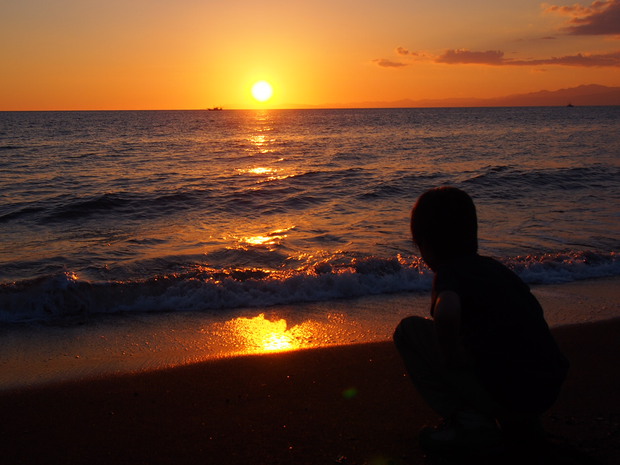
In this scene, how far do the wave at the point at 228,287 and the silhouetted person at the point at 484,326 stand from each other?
4498 mm

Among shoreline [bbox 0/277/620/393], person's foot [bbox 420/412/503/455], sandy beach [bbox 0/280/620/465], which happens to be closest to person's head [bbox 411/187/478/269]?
person's foot [bbox 420/412/503/455]

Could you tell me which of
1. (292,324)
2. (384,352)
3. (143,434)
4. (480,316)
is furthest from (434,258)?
(292,324)

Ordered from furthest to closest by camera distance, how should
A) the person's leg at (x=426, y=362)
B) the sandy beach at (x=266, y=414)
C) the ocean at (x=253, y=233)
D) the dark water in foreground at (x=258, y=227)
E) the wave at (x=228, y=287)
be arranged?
1. the dark water in foreground at (x=258, y=227)
2. the ocean at (x=253, y=233)
3. the wave at (x=228, y=287)
4. the sandy beach at (x=266, y=414)
5. the person's leg at (x=426, y=362)

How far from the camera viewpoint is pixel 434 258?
7.87 ft

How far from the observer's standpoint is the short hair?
2.32 m

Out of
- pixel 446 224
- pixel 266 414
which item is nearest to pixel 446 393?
pixel 446 224

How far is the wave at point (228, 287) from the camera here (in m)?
6.53

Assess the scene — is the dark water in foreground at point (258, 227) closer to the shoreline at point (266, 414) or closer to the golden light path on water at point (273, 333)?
the golden light path on water at point (273, 333)

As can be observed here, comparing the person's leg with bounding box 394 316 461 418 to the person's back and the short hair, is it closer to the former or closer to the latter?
the person's back

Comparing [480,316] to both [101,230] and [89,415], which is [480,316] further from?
[101,230]

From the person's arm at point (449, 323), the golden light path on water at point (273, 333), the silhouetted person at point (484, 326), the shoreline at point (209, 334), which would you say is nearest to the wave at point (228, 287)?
the shoreline at point (209, 334)

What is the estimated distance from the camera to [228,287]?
279 inches

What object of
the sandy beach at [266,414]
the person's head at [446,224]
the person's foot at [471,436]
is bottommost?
the sandy beach at [266,414]

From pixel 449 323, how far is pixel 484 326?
0.21 meters
